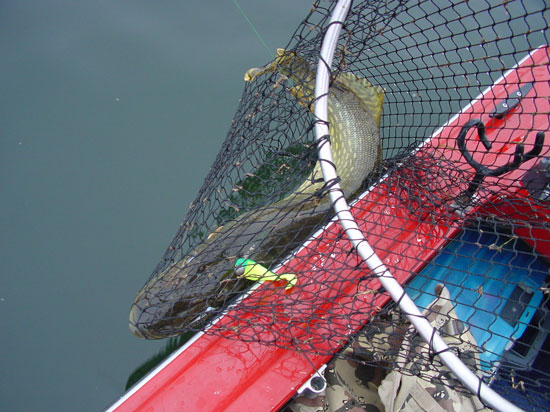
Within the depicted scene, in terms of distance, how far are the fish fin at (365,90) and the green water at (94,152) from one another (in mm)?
1362

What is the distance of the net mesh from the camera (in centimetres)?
199

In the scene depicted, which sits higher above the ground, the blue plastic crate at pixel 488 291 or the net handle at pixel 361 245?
the net handle at pixel 361 245

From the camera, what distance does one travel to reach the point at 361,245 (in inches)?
63.7

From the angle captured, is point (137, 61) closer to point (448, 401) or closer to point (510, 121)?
point (510, 121)

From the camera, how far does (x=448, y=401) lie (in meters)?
1.95

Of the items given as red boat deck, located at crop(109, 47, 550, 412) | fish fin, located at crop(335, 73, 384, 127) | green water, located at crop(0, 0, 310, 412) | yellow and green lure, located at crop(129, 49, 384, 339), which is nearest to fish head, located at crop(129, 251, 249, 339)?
yellow and green lure, located at crop(129, 49, 384, 339)

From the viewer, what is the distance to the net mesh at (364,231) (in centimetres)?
199

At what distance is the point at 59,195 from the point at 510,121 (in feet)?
10.4

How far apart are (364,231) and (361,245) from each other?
52cm

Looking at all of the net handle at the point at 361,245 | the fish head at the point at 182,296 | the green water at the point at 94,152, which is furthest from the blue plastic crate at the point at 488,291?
the green water at the point at 94,152

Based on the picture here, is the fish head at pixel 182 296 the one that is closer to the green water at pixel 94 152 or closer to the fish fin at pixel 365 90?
the green water at pixel 94 152

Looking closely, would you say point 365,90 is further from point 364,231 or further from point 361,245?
point 361,245

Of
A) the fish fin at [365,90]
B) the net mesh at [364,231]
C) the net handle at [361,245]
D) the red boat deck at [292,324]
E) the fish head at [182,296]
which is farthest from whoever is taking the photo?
the fish fin at [365,90]

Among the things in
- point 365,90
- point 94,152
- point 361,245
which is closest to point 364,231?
point 361,245
